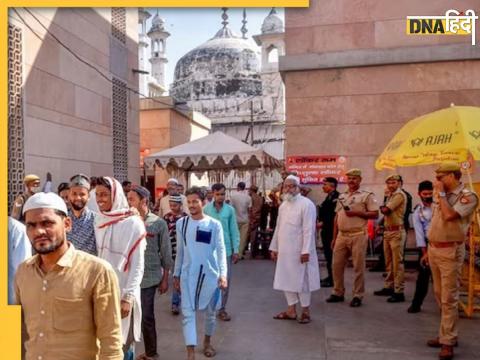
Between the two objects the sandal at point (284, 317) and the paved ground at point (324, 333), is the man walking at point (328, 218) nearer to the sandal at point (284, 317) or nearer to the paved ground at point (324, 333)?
the paved ground at point (324, 333)

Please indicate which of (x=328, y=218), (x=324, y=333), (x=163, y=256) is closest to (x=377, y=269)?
(x=328, y=218)

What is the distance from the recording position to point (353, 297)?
633 cm

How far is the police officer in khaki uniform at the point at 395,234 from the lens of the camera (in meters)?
6.47

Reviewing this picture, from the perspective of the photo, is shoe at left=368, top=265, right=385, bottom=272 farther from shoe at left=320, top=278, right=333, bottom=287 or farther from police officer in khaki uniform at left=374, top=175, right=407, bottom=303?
police officer in khaki uniform at left=374, top=175, right=407, bottom=303

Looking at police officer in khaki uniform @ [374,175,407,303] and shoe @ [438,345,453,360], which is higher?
police officer in khaki uniform @ [374,175,407,303]

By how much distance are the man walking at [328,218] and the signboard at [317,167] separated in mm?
1517

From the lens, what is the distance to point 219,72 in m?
40.6

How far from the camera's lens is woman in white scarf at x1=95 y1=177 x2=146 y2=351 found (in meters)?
3.40

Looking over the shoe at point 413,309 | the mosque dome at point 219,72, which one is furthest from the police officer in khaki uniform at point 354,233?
the mosque dome at point 219,72

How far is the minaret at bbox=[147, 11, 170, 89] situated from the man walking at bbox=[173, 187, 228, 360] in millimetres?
40342

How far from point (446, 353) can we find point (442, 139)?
2084 millimetres

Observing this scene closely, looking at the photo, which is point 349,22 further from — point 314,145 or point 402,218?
point 402,218

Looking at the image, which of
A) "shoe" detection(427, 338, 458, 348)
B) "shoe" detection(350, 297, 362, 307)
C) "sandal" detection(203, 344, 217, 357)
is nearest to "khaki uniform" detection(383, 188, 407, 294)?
"shoe" detection(350, 297, 362, 307)

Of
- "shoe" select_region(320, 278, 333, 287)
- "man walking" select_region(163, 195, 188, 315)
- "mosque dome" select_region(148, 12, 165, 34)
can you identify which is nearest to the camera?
"man walking" select_region(163, 195, 188, 315)
